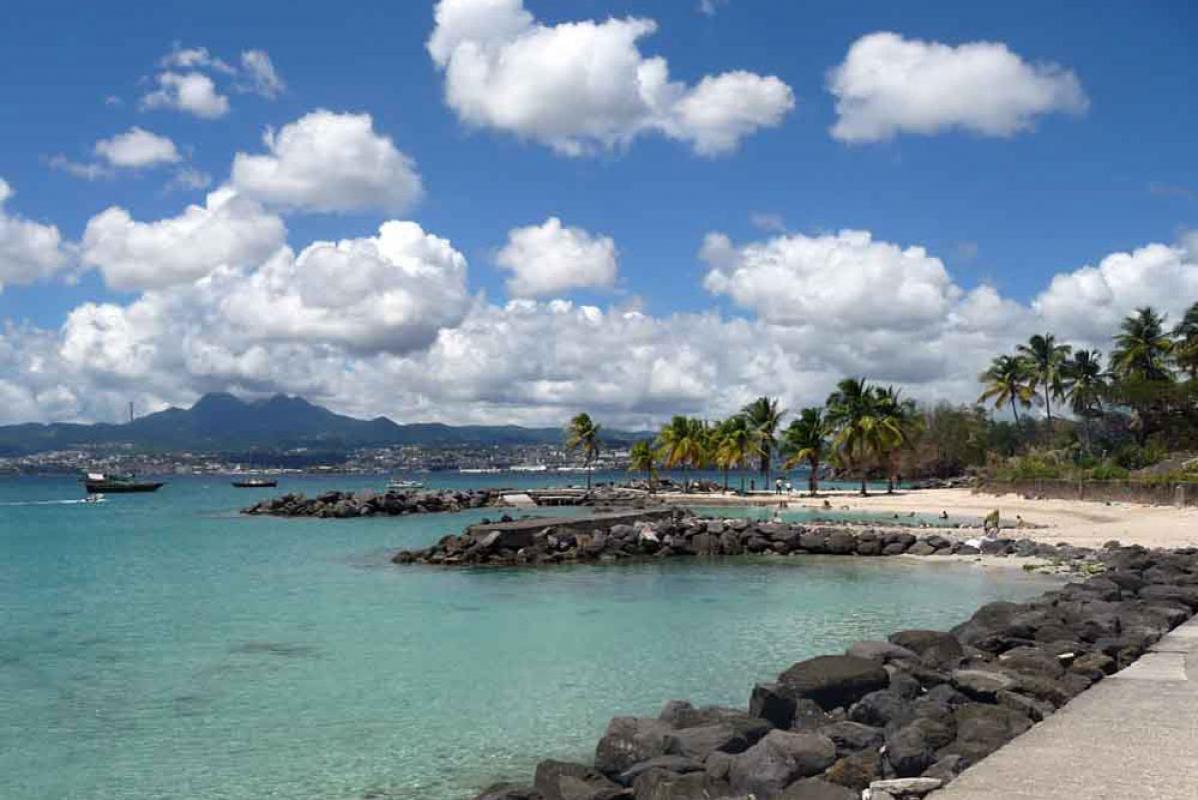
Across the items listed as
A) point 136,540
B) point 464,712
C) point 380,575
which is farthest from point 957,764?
point 136,540

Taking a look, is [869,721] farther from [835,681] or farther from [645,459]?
[645,459]

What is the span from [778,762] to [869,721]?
2.29 metres

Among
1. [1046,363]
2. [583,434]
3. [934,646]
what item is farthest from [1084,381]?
[934,646]

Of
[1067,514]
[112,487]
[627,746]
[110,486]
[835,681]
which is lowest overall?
[112,487]

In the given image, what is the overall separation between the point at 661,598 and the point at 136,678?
41.4ft

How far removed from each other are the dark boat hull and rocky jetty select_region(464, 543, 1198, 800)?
119 meters

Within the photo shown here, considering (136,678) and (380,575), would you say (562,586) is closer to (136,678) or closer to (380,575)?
(380,575)

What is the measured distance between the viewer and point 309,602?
2539 cm

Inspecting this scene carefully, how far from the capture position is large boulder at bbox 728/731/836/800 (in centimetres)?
823

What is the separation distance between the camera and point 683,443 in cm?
9444

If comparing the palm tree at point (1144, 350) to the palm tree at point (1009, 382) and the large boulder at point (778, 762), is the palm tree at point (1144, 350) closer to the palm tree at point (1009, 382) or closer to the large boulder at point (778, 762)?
the palm tree at point (1009, 382)

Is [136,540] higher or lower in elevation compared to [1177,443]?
lower

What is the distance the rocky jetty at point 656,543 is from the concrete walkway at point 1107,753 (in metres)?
23.5

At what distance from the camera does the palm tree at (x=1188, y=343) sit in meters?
67.1
